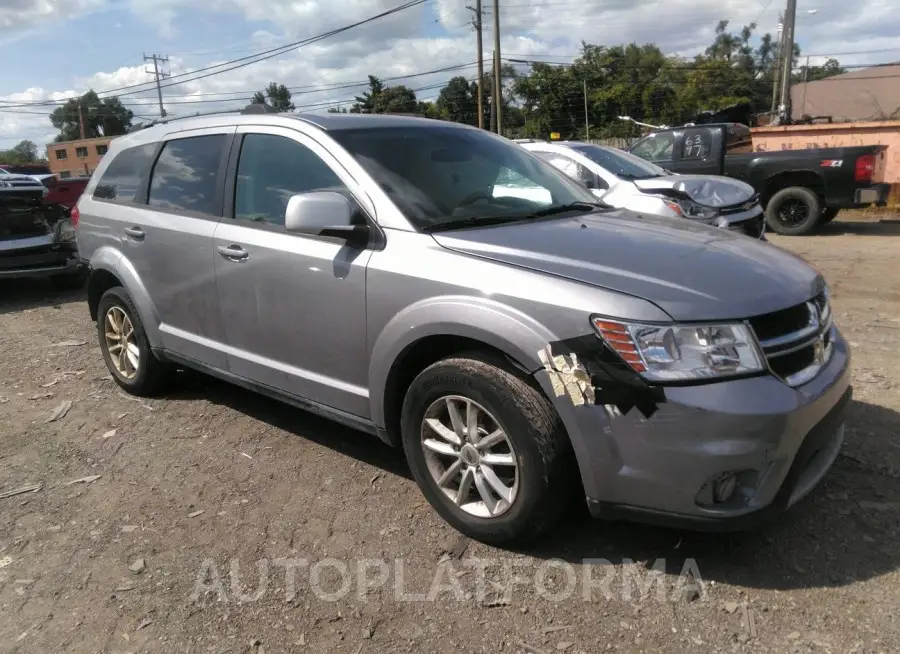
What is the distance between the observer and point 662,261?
280 cm

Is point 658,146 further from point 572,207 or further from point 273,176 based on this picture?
point 273,176

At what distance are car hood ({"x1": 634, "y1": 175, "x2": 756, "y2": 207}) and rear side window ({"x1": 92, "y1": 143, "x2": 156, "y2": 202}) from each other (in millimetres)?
5010

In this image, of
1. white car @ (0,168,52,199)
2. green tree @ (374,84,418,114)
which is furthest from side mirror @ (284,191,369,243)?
green tree @ (374,84,418,114)

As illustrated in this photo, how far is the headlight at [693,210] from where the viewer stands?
7.30 metres

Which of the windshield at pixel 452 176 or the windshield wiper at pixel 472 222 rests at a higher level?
the windshield at pixel 452 176

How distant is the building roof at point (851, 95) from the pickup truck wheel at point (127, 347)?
1529 inches

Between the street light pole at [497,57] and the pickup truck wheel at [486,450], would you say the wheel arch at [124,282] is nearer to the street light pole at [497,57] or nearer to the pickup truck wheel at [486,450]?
the pickup truck wheel at [486,450]

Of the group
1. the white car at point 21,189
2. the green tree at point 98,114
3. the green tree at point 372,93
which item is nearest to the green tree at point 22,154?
the green tree at point 98,114

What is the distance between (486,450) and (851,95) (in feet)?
148

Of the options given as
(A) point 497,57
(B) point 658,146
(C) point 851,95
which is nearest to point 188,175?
(B) point 658,146

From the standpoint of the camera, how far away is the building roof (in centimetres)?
3753

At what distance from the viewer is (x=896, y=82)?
39.2 m

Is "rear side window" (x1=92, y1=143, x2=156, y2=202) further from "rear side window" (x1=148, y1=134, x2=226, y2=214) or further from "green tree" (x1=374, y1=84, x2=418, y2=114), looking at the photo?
"green tree" (x1=374, y1=84, x2=418, y2=114)

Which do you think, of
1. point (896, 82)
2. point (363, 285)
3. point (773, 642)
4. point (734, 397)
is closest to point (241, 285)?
point (363, 285)
